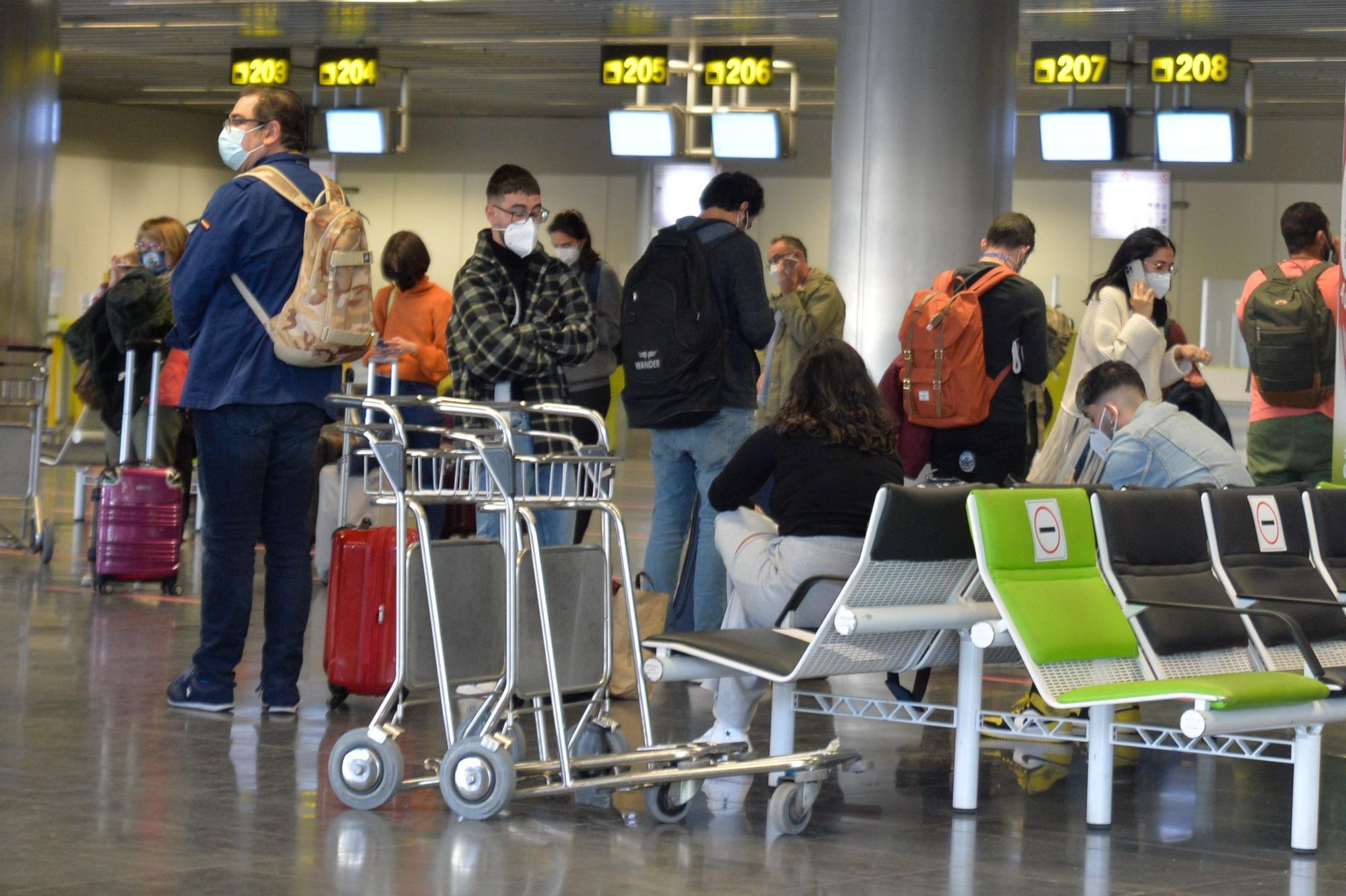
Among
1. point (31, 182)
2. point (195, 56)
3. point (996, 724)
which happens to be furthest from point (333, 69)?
point (996, 724)

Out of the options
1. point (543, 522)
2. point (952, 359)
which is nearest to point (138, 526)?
point (543, 522)

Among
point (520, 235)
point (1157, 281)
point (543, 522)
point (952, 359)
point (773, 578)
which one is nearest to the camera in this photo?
point (773, 578)

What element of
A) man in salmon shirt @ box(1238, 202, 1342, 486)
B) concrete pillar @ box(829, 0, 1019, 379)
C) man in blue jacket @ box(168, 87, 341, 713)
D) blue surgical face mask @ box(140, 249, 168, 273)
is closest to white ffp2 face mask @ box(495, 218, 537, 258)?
man in blue jacket @ box(168, 87, 341, 713)

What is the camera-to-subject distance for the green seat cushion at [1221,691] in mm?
4461

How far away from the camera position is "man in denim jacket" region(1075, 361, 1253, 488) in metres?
5.97

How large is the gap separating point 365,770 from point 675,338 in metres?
2.45

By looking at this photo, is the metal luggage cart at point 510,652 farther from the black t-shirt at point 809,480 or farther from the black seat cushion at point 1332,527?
the black seat cushion at point 1332,527

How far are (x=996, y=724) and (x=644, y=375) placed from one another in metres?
1.71

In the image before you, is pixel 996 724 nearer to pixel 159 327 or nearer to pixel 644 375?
pixel 644 375

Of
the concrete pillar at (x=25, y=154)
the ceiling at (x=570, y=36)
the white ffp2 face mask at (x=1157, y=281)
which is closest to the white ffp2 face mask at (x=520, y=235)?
the white ffp2 face mask at (x=1157, y=281)

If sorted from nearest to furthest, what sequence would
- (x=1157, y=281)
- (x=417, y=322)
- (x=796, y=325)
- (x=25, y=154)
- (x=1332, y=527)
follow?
1. (x=1332, y=527)
2. (x=1157, y=281)
3. (x=796, y=325)
4. (x=417, y=322)
5. (x=25, y=154)

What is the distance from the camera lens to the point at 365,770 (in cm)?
453

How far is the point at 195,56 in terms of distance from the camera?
1978 centimetres

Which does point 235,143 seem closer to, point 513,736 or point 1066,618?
point 513,736
